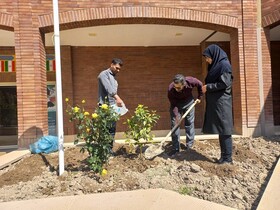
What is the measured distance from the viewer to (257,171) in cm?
455

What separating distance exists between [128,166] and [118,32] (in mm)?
4823

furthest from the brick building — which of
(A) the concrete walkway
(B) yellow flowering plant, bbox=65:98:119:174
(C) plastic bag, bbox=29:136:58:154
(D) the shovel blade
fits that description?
(A) the concrete walkway

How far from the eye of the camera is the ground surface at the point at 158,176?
155 inches

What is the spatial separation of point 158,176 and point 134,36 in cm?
554

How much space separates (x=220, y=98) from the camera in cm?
461

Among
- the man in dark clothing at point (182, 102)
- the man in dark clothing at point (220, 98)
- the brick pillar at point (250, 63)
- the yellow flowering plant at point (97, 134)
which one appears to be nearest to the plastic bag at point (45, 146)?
the yellow flowering plant at point (97, 134)

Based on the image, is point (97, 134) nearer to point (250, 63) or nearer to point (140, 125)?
point (140, 125)

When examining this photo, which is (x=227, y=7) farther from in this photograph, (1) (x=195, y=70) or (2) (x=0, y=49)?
(2) (x=0, y=49)

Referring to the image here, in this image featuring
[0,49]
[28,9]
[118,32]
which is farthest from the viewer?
[0,49]

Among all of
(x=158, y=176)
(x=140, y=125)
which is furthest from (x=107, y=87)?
(x=158, y=176)

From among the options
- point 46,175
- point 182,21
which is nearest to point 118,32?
point 182,21

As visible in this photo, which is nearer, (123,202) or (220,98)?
(123,202)

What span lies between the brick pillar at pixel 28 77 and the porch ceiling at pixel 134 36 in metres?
1.48

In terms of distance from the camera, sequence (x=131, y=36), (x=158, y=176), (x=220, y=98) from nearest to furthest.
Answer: (x=158, y=176) < (x=220, y=98) < (x=131, y=36)
